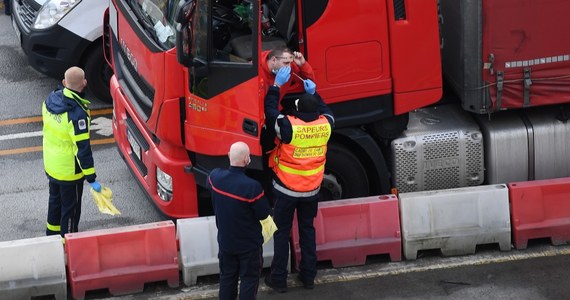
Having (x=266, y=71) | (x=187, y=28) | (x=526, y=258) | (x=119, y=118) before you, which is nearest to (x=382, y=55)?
(x=266, y=71)

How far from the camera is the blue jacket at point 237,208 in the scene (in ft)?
24.1

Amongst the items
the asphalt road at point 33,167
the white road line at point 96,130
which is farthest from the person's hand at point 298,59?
the white road line at point 96,130

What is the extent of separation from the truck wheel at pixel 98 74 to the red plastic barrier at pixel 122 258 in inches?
161

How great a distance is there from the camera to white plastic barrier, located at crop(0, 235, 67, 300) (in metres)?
8.09

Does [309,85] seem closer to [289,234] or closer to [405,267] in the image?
[289,234]

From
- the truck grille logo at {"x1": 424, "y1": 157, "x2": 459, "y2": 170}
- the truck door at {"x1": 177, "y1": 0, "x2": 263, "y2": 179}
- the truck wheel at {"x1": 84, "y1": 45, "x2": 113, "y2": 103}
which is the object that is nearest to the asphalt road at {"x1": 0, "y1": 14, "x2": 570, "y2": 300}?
the truck grille logo at {"x1": 424, "y1": 157, "x2": 459, "y2": 170}

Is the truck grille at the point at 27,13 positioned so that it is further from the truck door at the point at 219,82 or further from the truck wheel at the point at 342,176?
the truck wheel at the point at 342,176

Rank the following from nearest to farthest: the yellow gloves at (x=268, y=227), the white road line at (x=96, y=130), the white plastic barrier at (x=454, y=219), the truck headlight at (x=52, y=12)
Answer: the yellow gloves at (x=268, y=227) < the white plastic barrier at (x=454, y=219) < the white road line at (x=96, y=130) < the truck headlight at (x=52, y=12)

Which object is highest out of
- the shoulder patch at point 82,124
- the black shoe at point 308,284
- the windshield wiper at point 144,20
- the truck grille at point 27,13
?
the windshield wiper at point 144,20

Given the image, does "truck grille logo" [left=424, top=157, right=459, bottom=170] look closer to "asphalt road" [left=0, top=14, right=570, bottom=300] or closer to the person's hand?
"asphalt road" [left=0, top=14, right=570, bottom=300]

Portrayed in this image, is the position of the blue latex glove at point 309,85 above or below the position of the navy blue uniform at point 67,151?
above

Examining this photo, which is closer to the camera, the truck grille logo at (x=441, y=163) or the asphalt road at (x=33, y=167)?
the truck grille logo at (x=441, y=163)

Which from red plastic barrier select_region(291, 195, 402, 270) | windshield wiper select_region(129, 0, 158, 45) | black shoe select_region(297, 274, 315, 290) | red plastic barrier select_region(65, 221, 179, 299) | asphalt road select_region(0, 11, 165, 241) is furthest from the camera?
asphalt road select_region(0, 11, 165, 241)

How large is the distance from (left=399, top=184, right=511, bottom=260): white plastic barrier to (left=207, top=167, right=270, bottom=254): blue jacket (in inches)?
67.2
